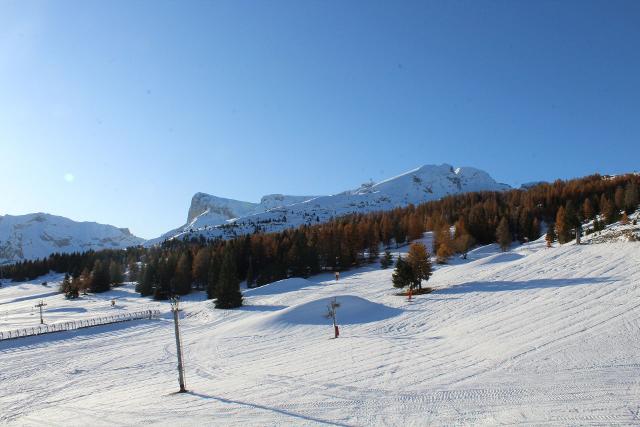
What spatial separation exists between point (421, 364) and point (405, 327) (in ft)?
39.2

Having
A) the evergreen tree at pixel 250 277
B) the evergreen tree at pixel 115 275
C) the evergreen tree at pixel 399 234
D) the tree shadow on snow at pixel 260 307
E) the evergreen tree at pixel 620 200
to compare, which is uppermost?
the evergreen tree at pixel 620 200

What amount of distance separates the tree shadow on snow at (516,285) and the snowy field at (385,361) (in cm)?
19

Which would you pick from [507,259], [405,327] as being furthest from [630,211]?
[405,327]

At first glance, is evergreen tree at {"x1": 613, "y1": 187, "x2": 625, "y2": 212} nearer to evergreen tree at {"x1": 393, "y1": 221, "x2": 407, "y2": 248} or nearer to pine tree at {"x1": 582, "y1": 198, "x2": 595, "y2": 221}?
pine tree at {"x1": 582, "y1": 198, "x2": 595, "y2": 221}

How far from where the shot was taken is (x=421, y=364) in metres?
21.7

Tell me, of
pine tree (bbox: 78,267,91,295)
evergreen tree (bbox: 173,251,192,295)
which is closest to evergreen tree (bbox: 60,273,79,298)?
pine tree (bbox: 78,267,91,295)

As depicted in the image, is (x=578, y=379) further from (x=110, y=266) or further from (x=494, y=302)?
(x=110, y=266)

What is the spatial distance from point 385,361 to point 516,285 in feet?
88.5

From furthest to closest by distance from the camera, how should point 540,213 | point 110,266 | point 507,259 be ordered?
1. point 540,213
2. point 110,266
3. point 507,259

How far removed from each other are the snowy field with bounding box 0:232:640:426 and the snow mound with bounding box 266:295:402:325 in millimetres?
194

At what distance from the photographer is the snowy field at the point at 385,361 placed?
14961mm

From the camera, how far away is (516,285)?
43.9m

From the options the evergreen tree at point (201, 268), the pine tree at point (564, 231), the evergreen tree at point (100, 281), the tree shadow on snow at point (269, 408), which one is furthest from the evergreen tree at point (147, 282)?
the pine tree at point (564, 231)

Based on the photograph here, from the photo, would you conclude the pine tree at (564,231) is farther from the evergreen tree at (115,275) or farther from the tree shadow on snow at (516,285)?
the evergreen tree at (115,275)
